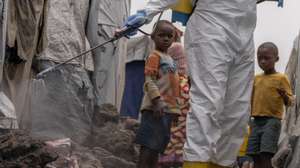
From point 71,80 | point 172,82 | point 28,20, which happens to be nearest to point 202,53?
point 172,82

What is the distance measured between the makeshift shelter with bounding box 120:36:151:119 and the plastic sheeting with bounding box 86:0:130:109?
3.64 feet

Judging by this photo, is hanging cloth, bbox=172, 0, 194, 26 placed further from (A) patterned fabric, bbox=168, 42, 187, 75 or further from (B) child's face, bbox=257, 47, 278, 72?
(A) patterned fabric, bbox=168, 42, 187, 75

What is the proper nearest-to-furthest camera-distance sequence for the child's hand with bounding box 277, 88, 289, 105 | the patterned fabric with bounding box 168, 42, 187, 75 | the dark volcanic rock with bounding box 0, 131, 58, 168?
the dark volcanic rock with bounding box 0, 131, 58, 168 → the child's hand with bounding box 277, 88, 289, 105 → the patterned fabric with bounding box 168, 42, 187, 75

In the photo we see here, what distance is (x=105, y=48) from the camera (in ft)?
28.4

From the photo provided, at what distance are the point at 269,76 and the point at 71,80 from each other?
6.68 feet

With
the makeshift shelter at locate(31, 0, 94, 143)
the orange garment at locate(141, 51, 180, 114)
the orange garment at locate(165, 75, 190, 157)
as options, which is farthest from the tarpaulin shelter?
the orange garment at locate(141, 51, 180, 114)

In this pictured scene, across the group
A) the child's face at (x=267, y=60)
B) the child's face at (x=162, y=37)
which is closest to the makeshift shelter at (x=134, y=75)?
the child's face at (x=267, y=60)

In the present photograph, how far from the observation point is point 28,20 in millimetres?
6477

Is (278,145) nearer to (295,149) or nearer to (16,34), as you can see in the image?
(295,149)

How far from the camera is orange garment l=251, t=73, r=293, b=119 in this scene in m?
6.28

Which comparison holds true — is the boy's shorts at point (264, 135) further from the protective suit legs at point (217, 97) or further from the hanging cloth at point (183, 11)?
the hanging cloth at point (183, 11)

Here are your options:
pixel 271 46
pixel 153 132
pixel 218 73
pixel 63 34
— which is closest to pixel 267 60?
pixel 271 46

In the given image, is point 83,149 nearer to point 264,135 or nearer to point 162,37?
point 162,37

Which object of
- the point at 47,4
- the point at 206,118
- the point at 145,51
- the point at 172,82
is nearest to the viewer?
the point at 206,118
